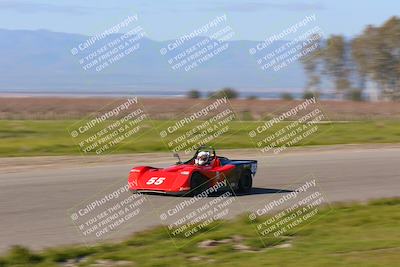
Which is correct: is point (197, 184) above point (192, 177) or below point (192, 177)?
below

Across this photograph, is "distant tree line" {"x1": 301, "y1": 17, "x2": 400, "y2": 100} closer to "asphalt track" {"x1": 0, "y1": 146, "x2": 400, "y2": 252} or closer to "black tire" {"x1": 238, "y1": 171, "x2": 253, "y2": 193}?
"asphalt track" {"x1": 0, "y1": 146, "x2": 400, "y2": 252}

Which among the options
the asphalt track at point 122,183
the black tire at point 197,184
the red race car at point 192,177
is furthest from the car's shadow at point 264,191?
the black tire at point 197,184

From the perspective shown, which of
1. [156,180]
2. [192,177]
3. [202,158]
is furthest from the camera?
[202,158]

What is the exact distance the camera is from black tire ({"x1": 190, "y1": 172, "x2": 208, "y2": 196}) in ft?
51.9

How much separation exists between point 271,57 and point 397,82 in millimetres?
63391

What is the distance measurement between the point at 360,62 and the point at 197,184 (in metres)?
85.6

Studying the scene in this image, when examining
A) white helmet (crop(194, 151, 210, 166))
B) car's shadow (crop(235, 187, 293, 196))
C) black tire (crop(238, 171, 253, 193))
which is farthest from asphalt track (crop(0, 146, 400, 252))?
white helmet (crop(194, 151, 210, 166))

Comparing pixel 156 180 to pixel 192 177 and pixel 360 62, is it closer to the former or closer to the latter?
pixel 192 177

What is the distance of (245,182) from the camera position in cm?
1714

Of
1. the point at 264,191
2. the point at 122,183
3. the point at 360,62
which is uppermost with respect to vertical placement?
the point at 122,183

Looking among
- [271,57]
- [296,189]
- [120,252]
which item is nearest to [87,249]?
[120,252]

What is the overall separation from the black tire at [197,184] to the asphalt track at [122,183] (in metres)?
0.30

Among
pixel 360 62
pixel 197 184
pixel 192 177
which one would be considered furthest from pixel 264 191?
pixel 360 62

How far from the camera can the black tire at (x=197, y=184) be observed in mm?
15805
